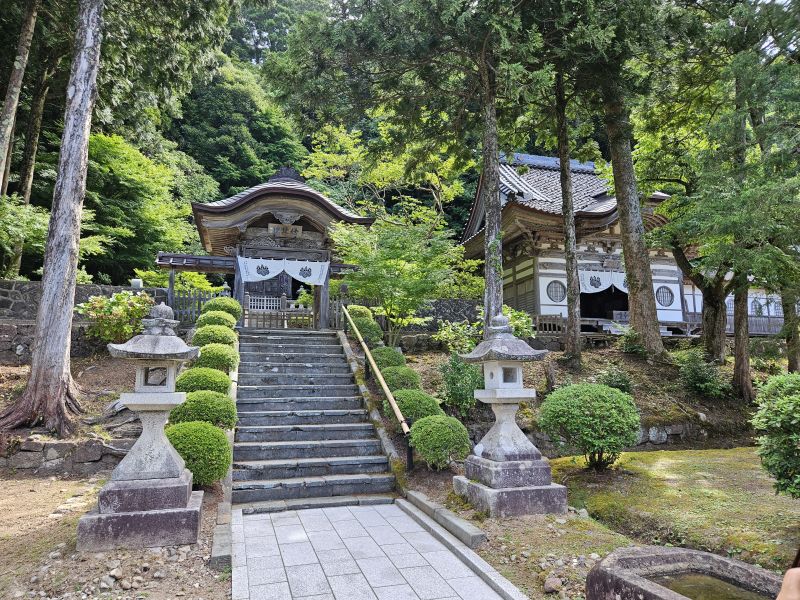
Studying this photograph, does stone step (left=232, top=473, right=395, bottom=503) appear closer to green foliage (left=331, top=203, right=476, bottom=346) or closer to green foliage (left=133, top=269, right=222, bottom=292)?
green foliage (left=331, top=203, right=476, bottom=346)

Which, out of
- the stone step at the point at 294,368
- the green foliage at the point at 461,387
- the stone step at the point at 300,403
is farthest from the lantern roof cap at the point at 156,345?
the green foliage at the point at 461,387

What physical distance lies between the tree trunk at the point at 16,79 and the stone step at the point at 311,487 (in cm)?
991

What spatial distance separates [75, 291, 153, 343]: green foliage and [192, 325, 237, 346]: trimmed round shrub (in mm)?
1798

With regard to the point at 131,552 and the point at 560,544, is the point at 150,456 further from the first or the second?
the point at 560,544

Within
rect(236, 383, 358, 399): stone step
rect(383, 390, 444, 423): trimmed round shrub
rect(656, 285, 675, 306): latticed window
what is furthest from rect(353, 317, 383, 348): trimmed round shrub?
rect(656, 285, 675, 306): latticed window

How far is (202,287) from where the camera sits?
18500 millimetres

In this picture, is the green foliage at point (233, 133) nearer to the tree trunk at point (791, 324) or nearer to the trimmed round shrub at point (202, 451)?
the trimmed round shrub at point (202, 451)

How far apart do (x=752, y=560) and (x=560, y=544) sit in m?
1.58

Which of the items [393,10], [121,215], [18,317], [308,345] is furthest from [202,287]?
[393,10]

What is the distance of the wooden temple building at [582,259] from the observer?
16516 millimetres

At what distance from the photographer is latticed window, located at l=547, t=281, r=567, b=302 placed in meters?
17.4

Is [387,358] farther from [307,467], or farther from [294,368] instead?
[307,467]

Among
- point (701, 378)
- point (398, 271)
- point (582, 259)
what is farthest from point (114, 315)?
point (582, 259)

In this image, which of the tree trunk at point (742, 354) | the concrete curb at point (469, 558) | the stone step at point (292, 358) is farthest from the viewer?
the tree trunk at point (742, 354)
